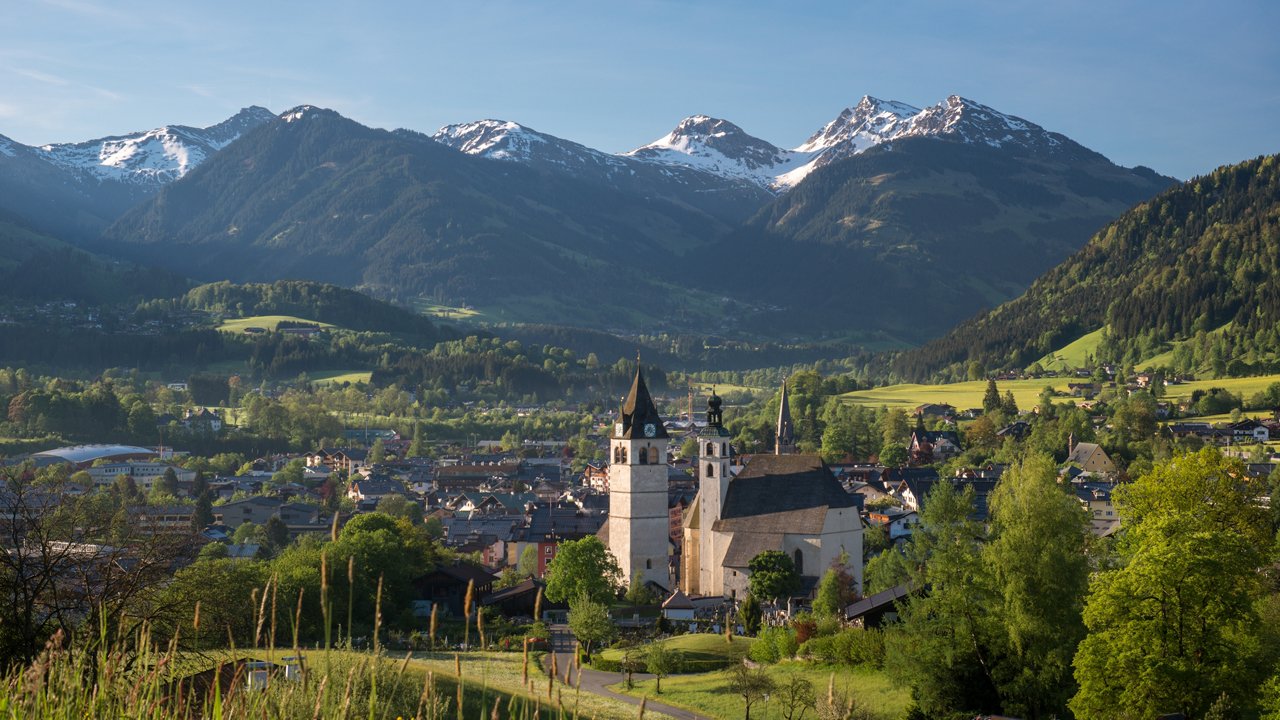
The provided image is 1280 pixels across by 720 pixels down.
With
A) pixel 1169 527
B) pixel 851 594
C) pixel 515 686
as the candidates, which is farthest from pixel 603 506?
pixel 1169 527

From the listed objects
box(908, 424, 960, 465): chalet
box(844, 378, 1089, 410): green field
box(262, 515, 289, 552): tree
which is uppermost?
box(844, 378, 1089, 410): green field

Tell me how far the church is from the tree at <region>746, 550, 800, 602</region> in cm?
210

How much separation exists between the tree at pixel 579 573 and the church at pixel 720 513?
5586 millimetres

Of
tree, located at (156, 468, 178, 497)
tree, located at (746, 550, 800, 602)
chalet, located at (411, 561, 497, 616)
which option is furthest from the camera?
tree, located at (156, 468, 178, 497)

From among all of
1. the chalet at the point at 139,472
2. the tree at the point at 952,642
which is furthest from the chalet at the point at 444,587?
the chalet at the point at 139,472

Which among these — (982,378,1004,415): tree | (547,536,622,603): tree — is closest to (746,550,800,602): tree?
(547,536,622,603): tree

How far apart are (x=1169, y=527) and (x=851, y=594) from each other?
100ft

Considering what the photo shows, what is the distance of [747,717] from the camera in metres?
45.6

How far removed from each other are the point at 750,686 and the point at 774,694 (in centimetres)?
141

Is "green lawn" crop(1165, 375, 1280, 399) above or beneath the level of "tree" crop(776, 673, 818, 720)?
above

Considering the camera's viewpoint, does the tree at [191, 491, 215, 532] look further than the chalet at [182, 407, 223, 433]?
No

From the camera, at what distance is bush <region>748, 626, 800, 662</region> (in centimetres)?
5588

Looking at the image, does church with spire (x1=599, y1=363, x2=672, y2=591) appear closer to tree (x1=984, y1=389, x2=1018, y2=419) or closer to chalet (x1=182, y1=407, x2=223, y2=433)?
tree (x1=984, y1=389, x2=1018, y2=419)

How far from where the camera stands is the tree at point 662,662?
5491 cm
